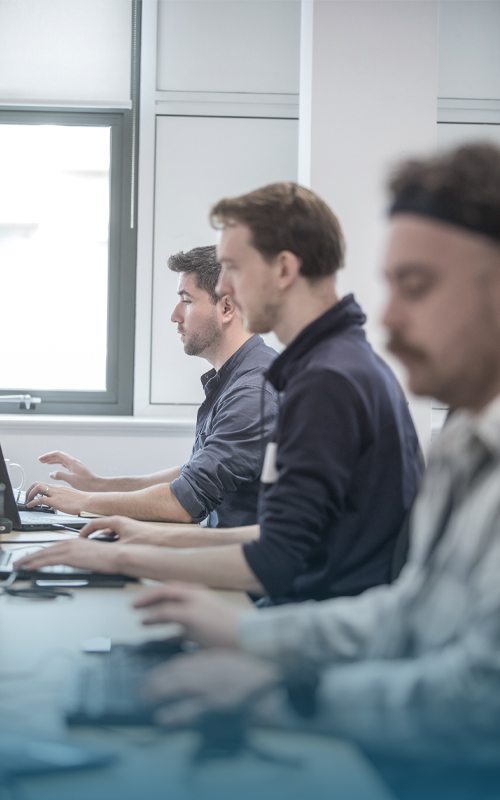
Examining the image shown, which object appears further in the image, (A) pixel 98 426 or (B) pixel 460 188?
(A) pixel 98 426

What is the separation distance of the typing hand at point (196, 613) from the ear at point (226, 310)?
1433 mm

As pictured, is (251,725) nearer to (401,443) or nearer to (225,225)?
(401,443)

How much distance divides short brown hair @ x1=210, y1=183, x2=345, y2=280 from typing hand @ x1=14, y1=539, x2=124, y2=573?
1.95 ft

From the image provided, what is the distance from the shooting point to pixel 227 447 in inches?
72.2

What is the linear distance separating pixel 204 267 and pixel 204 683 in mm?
1697

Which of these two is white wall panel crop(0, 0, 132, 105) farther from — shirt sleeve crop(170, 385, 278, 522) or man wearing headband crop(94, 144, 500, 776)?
man wearing headband crop(94, 144, 500, 776)

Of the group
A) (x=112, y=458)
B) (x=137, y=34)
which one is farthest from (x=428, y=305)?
(x=137, y=34)

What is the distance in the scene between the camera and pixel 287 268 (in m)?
1.30

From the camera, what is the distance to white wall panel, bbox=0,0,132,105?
3.45 meters

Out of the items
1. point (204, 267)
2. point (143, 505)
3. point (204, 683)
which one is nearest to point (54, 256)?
point (204, 267)

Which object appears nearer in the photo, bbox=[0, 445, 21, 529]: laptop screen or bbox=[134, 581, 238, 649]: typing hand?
bbox=[134, 581, 238, 649]: typing hand

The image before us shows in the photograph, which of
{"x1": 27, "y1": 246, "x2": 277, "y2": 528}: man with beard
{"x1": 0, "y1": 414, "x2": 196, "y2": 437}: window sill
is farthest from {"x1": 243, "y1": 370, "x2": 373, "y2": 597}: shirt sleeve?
{"x1": 0, "y1": 414, "x2": 196, "y2": 437}: window sill

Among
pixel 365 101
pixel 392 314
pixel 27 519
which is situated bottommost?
pixel 27 519

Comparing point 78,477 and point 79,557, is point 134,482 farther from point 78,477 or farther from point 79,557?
point 79,557
